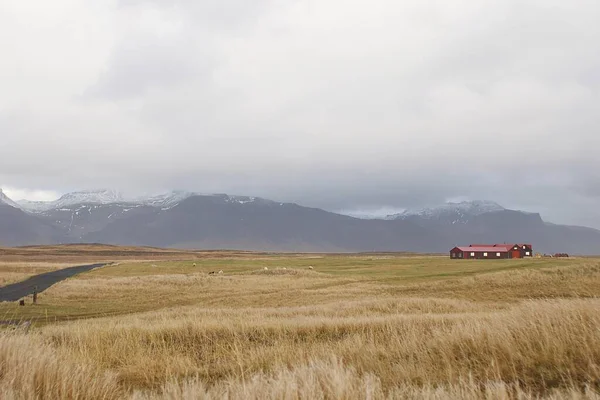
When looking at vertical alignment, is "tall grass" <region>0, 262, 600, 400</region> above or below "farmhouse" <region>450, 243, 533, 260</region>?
above

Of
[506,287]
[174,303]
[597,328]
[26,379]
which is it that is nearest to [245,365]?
[26,379]

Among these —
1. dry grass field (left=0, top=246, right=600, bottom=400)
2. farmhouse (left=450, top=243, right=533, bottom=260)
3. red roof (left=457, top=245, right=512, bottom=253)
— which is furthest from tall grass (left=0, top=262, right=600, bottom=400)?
red roof (left=457, top=245, right=512, bottom=253)

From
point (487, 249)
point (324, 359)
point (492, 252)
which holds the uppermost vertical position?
point (324, 359)

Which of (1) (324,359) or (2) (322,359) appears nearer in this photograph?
(2) (322,359)

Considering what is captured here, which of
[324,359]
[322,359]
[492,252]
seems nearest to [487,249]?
[492,252]

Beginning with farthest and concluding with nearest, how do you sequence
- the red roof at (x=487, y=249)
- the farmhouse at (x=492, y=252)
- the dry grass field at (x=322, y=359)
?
1. the red roof at (x=487, y=249)
2. the farmhouse at (x=492, y=252)
3. the dry grass field at (x=322, y=359)

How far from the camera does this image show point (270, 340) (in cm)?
1384

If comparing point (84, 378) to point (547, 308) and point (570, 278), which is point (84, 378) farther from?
point (570, 278)

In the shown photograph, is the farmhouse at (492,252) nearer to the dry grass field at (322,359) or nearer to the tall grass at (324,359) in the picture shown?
the dry grass field at (322,359)

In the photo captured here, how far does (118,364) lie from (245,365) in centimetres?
292

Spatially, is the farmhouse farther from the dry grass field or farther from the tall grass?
the tall grass

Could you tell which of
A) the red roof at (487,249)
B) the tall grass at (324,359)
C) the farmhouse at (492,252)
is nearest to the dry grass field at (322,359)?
the tall grass at (324,359)

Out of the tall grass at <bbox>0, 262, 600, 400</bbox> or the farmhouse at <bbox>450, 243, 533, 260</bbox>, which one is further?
the farmhouse at <bbox>450, 243, 533, 260</bbox>

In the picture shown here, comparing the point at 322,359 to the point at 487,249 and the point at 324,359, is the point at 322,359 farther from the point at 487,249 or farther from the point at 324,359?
the point at 487,249
